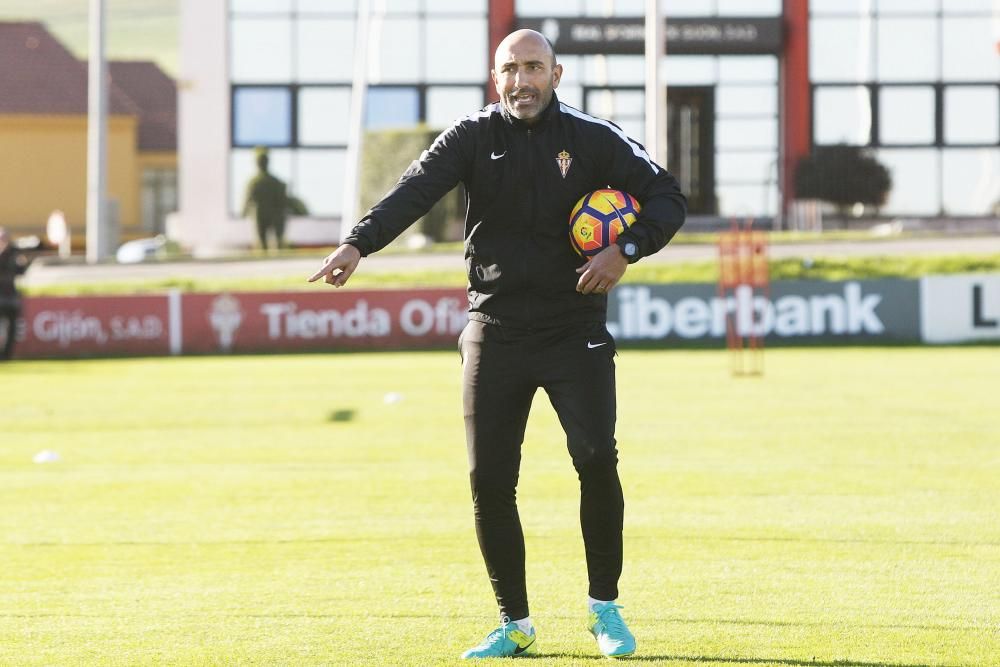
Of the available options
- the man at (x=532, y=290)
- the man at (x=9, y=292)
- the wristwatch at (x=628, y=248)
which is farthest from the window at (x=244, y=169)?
the wristwatch at (x=628, y=248)

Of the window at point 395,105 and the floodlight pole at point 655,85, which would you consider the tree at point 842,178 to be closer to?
the window at point 395,105

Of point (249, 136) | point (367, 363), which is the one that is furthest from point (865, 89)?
point (367, 363)

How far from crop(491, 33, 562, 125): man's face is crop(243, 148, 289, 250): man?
33408 mm

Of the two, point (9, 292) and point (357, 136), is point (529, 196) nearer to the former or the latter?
point (9, 292)

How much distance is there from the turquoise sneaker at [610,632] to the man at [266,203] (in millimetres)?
33435

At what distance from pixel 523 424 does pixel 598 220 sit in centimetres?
77

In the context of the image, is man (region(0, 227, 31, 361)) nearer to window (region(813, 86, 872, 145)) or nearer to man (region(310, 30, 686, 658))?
man (region(310, 30, 686, 658))

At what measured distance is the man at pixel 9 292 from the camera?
26812 millimetres

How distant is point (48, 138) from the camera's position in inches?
3049

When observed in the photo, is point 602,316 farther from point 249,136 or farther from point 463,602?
point 249,136

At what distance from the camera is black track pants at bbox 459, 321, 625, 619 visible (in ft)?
20.0

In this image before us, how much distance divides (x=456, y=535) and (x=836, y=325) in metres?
20.3

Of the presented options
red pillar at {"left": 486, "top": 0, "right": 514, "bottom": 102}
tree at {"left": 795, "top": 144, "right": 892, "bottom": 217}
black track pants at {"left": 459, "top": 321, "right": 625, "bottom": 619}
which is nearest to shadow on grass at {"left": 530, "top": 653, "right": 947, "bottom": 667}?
black track pants at {"left": 459, "top": 321, "right": 625, "bottom": 619}

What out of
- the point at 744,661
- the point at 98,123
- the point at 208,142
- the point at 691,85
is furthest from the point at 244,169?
the point at 744,661
